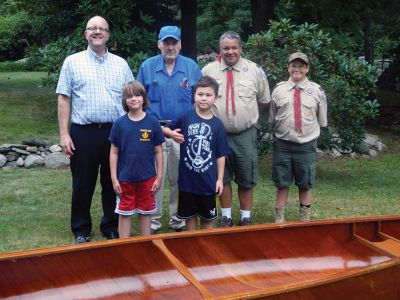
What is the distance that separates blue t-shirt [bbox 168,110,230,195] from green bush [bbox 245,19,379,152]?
3.65 m

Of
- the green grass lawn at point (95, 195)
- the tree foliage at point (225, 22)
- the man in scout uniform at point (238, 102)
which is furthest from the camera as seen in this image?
the tree foliage at point (225, 22)

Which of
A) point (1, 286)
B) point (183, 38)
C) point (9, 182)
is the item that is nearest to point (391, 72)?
point (183, 38)

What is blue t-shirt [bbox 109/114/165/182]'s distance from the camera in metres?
5.14

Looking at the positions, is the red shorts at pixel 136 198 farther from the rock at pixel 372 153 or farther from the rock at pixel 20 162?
the rock at pixel 372 153

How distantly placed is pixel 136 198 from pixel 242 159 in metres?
1.16

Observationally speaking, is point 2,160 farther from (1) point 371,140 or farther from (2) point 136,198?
(1) point 371,140

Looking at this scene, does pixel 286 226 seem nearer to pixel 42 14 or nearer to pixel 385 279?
pixel 385 279

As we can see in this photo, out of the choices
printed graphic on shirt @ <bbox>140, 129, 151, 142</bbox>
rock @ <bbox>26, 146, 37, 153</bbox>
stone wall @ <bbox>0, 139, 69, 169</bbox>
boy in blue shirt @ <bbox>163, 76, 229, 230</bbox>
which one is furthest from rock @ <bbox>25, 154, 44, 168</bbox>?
printed graphic on shirt @ <bbox>140, 129, 151, 142</bbox>

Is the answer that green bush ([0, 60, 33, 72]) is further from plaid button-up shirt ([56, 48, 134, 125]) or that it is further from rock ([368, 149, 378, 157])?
plaid button-up shirt ([56, 48, 134, 125])

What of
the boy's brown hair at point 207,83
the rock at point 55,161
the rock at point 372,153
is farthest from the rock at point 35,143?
the rock at point 372,153

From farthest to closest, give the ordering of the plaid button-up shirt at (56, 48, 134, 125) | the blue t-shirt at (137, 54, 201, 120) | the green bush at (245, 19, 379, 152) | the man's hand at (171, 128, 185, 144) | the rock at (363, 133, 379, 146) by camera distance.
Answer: the rock at (363, 133, 379, 146), the green bush at (245, 19, 379, 152), the blue t-shirt at (137, 54, 201, 120), the plaid button-up shirt at (56, 48, 134, 125), the man's hand at (171, 128, 185, 144)

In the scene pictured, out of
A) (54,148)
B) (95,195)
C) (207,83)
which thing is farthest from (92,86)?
(54,148)

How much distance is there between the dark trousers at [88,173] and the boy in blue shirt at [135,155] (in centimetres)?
35

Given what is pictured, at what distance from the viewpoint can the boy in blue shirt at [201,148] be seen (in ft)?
17.2
